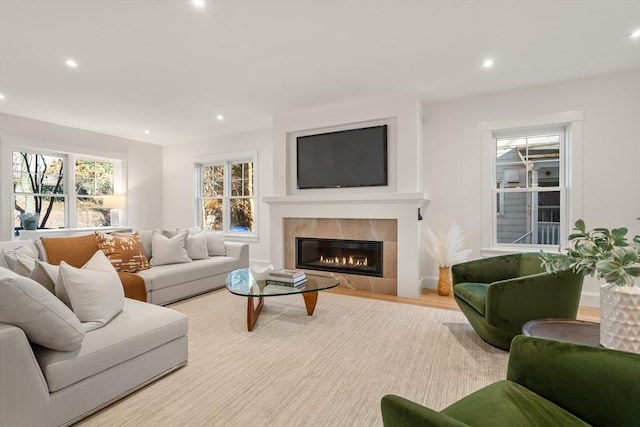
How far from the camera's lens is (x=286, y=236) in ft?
15.8

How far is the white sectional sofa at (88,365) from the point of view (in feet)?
4.47

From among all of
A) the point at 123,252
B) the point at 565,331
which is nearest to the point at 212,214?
the point at 123,252

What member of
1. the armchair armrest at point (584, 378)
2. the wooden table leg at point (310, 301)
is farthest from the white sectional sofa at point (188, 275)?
the armchair armrest at point (584, 378)

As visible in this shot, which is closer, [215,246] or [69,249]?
[69,249]

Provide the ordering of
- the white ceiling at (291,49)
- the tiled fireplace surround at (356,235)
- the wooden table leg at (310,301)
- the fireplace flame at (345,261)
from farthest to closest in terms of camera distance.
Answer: the fireplace flame at (345,261) < the tiled fireplace surround at (356,235) < the wooden table leg at (310,301) < the white ceiling at (291,49)

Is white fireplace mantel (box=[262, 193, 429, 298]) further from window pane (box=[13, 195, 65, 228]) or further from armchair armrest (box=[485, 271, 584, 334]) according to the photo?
window pane (box=[13, 195, 65, 228])

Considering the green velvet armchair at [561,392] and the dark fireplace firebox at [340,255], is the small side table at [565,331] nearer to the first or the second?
the green velvet armchair at [561,392]

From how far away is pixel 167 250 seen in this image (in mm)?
3854

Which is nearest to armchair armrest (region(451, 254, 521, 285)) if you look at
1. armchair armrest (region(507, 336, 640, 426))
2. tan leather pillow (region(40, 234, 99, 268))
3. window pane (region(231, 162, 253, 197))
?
armchair armrest (region(507, 336, 640, 426))

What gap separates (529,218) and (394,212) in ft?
5.52

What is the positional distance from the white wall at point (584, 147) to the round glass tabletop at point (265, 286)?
6.38ft

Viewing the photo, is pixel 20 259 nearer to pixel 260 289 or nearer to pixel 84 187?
pixel 260 289

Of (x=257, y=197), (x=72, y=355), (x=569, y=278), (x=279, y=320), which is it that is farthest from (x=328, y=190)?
(x=72, y=355)

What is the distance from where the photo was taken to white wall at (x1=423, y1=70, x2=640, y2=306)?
332 centimetres
